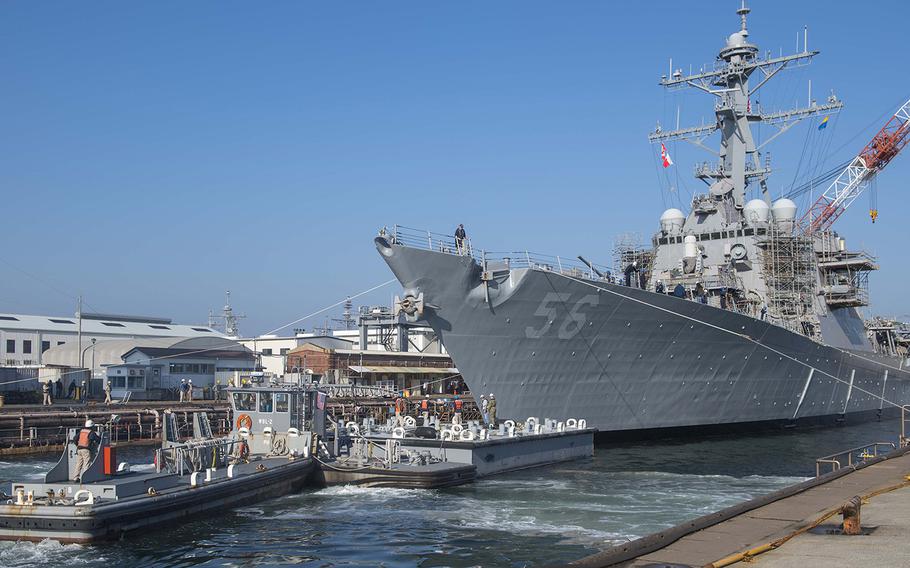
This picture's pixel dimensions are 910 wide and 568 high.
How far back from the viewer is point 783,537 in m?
10.0

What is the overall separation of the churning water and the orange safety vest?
2.06 meters

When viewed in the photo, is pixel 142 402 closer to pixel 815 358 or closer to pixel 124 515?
pixel 124 515

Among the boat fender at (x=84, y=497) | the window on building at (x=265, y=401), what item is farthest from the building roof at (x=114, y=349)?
the boat fender at (x=84, y=497)

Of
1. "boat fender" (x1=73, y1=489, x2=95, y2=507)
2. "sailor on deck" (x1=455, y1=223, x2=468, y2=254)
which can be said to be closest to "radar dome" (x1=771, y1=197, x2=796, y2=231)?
"sailor on deck" (x1=455, y1=223, x2=468, y2=254)

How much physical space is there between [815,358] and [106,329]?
44.1 metres

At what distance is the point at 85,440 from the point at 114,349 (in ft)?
113

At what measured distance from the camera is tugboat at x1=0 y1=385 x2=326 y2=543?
14.8 meters

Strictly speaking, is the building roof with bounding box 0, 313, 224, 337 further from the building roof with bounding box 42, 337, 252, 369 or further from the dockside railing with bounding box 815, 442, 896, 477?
the dockside railing with bounding box 815, 442, 896, 477

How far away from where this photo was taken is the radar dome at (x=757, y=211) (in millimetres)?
36219

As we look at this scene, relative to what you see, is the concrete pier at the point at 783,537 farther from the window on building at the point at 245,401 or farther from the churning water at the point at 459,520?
the window on building at the point at 245,401

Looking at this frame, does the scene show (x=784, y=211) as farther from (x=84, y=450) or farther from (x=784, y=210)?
(x=84, y=450)

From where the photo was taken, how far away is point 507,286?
80.8ft

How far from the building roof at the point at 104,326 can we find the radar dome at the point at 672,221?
36.7m

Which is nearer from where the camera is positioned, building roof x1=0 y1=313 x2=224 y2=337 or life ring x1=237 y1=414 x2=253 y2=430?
life ring x1=237 y1=414 x2=253 y2=430
